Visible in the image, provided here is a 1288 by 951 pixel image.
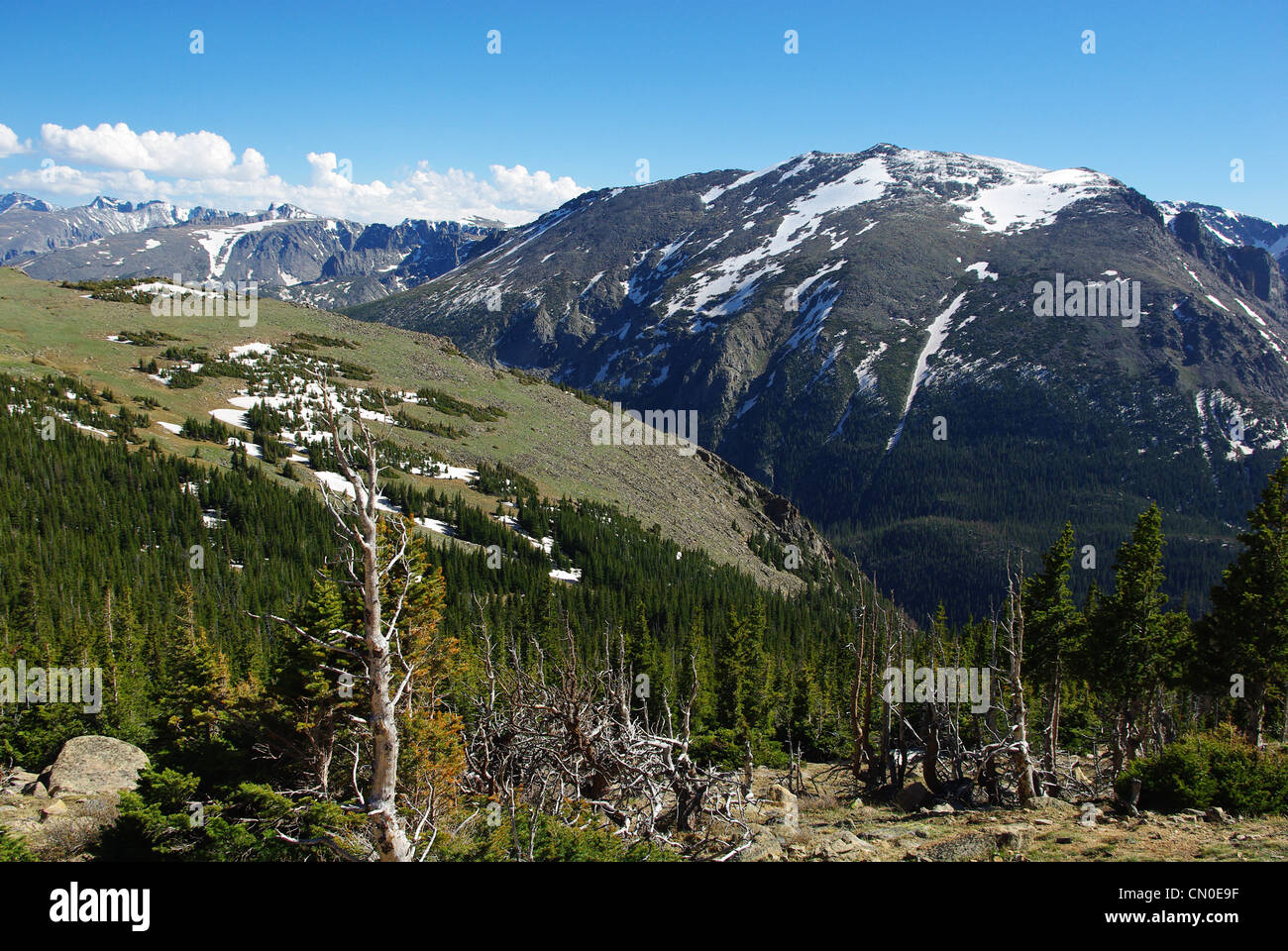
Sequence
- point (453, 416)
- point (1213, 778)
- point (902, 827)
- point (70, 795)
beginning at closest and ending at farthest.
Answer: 1. point (1213, 778)
2. point (902, 827)
3. point (70, 795)
4. point (453, 416)

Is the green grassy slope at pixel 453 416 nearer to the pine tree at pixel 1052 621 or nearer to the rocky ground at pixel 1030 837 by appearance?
the pine tree at pixel 1052 621

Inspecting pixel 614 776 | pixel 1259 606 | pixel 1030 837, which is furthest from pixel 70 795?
pixel 1259 606

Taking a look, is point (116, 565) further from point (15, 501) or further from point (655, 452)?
point (655, 452)

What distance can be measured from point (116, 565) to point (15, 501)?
15.5 meters

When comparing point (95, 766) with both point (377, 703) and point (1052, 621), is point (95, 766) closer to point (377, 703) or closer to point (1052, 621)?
point (377, 703)

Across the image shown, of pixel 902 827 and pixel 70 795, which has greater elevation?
pixel 902 827

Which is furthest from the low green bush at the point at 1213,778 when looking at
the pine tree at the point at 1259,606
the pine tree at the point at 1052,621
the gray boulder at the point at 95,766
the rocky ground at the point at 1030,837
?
the gray boulder at the point at 95,766

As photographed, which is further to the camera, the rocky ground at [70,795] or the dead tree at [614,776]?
the rocky ground at [70,795]

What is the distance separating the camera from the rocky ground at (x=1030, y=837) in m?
15.2

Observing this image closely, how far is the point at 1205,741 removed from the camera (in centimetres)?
1961

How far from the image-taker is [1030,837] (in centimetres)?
1702

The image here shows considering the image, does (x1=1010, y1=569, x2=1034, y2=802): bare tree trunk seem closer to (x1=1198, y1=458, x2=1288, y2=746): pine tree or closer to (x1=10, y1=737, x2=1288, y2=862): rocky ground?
(x1=10, y1=737, x2=1288, y2=862): rocky ground

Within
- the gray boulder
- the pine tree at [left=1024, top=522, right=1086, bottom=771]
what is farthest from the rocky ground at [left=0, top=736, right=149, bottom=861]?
the pine tree at [left=1024, top=522, right=1086, bottom=771]
